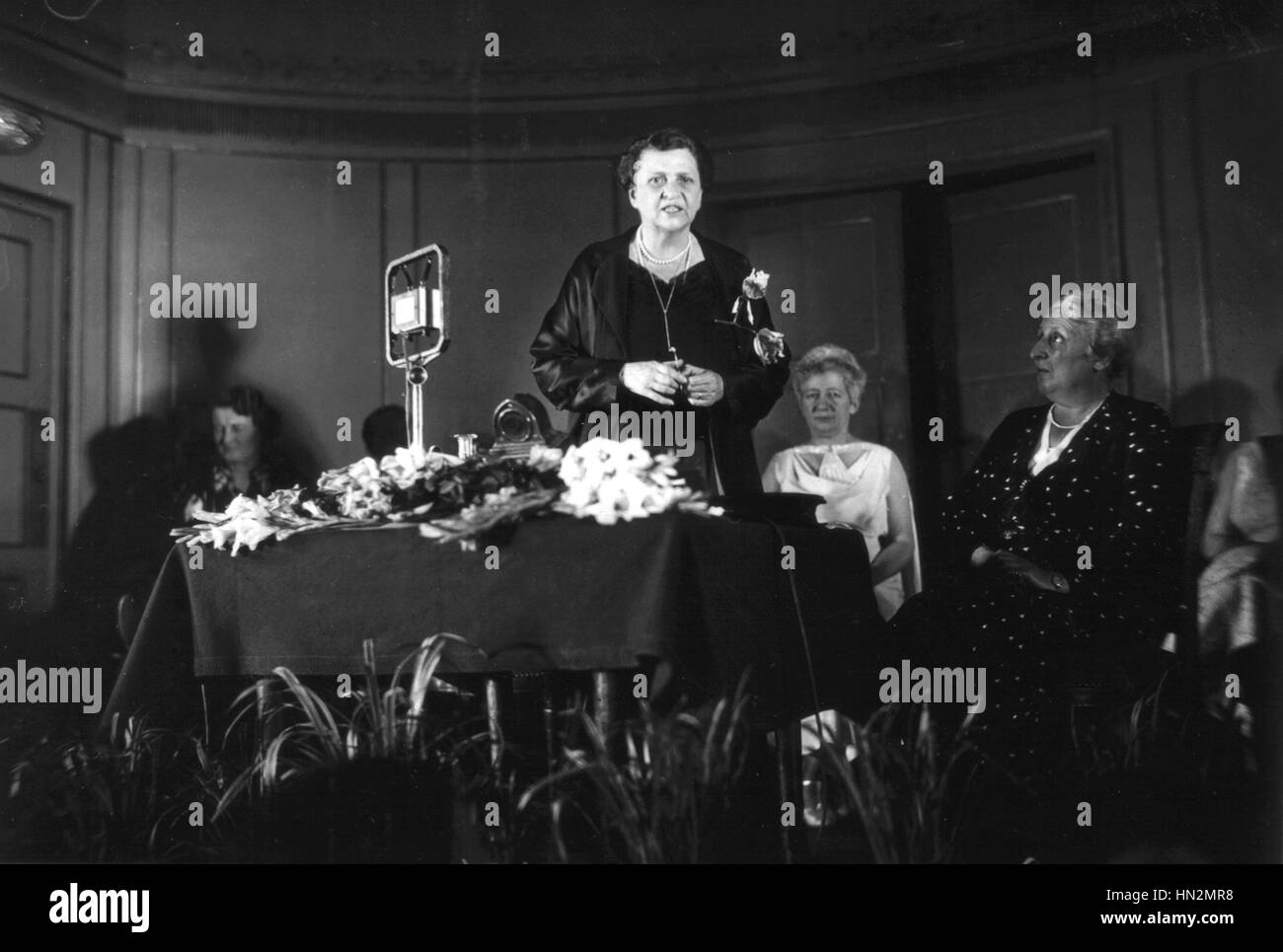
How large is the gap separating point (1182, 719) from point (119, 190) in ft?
10.7

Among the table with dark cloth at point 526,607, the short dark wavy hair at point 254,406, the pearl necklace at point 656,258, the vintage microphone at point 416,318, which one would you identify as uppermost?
the pearl necklace at point 656,258

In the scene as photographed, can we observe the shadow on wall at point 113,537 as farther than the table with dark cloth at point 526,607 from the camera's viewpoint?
Yes

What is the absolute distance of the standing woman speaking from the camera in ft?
12.3

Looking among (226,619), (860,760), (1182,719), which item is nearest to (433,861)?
(226,619)

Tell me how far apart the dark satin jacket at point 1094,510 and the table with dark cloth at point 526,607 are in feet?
1.63

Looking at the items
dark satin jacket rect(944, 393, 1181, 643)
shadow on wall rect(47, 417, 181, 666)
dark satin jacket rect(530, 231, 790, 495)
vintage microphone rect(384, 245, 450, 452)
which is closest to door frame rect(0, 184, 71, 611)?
shadow on wall rect(47, 417, 181, 666)

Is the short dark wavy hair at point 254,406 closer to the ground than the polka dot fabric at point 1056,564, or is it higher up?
higher up

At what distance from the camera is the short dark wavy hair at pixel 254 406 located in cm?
410

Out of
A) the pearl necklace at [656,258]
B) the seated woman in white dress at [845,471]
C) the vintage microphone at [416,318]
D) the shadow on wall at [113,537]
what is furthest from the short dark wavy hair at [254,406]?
the seated woman in white dress at [845,471]

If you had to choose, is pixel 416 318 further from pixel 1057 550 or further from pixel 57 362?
pixel 1057 550

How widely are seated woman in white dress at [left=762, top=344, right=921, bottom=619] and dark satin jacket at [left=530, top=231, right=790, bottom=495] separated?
13cm

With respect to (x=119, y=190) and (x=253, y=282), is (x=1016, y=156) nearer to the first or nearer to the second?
(x=253, y=282)

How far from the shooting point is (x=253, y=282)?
4.10 m

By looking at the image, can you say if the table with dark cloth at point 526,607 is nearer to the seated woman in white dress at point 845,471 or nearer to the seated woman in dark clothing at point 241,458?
the seated woman in white dress at point 845,471
